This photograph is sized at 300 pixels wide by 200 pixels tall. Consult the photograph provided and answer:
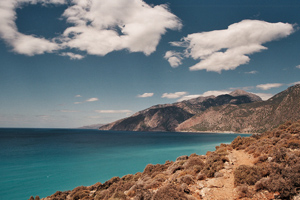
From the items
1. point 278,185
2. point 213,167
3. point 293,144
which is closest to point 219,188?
point 213,167

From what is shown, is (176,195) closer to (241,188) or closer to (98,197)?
(241,188)

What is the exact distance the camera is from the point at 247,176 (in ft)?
30.1

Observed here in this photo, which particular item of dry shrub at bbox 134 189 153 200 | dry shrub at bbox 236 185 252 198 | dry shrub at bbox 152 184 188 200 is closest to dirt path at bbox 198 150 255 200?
dry shrub at bbox 236 185 252 198

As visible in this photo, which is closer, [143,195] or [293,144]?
[143,195]

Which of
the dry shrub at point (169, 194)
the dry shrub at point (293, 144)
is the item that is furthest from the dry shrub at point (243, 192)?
the dry shrub at point (293, 144)

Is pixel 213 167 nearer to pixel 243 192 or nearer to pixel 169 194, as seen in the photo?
pixel 243 192

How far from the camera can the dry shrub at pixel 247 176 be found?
8.90 meters

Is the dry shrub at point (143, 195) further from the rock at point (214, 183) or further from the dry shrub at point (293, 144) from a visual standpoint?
the dry shrub at point (293, 144)

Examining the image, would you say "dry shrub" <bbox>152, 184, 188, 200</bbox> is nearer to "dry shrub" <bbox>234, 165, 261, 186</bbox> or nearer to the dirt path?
the dirt path

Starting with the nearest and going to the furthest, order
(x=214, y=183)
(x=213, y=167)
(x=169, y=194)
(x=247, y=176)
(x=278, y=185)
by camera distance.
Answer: (x=169, y=194) < (x=278, y=185) < (x=247, y=176) < (x=214, y=183) < (x=213, y=167)

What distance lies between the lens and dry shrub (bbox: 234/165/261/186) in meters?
8.90

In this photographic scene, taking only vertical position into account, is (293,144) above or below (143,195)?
above

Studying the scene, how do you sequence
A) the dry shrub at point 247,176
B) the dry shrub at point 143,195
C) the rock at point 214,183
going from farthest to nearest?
the rock at point 214,183 → the dry shrub at point 247,176 → the dry shrub at point 143,195

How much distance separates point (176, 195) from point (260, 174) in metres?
5.69
